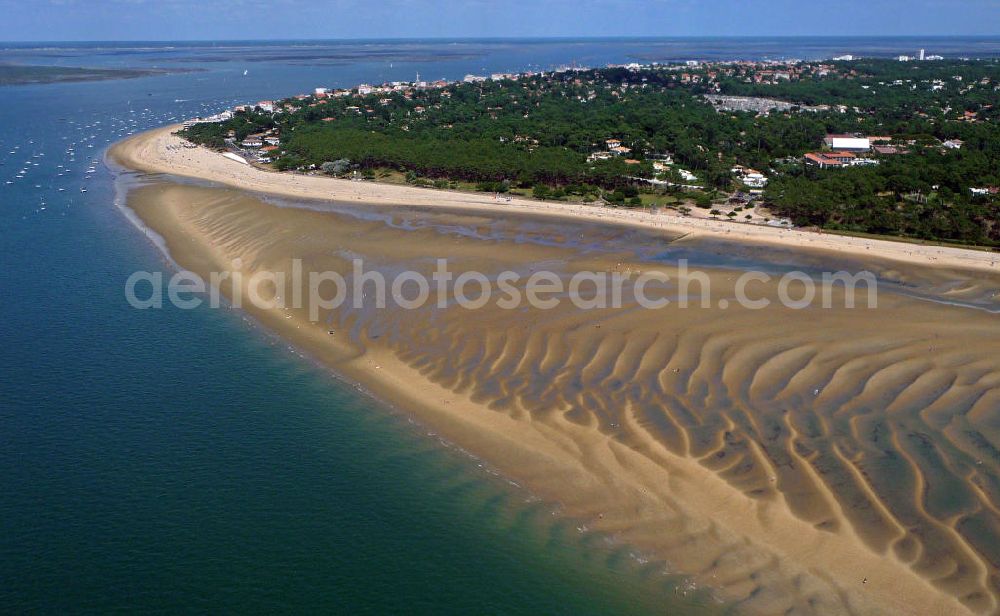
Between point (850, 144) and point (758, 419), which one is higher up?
point (850, 144)

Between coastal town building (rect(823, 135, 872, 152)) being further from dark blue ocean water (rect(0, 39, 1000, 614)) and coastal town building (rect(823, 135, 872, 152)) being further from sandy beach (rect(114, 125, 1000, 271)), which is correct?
dark blue ocean water (rect(0, 39, 1000, 614))

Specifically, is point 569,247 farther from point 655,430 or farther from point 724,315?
point 655,430

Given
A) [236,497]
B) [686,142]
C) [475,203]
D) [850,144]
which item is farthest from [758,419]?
[850,144]

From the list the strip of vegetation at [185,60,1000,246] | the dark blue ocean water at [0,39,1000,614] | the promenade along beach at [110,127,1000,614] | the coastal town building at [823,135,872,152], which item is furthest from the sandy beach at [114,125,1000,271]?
the coastal town building at [823,135,872,152]

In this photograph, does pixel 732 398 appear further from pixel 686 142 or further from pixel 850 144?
pixel 850 144

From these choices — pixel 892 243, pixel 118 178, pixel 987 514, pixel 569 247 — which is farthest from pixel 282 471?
pixel 118 178

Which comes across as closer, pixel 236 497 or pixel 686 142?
pixel 236 497

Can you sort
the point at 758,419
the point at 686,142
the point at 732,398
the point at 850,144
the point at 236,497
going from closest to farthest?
the point at 236,497 → the point at 758,419 → the point at 732,398 → the point at 686,142 → the point at 850,144

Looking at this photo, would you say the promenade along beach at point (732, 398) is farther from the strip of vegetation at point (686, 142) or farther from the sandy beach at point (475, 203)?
the strip of vegetation at point (686, 142)
